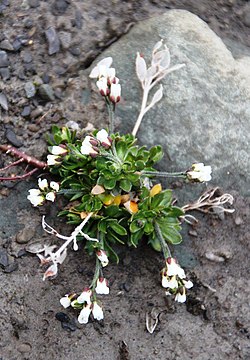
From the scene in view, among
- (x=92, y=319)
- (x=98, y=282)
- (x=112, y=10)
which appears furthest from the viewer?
(x=112, y=10)

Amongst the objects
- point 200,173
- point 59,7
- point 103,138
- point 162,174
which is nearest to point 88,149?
point 103,138

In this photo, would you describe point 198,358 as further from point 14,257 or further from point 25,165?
point 25,165

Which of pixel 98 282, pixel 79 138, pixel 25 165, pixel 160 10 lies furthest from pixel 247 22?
pixel 98 282

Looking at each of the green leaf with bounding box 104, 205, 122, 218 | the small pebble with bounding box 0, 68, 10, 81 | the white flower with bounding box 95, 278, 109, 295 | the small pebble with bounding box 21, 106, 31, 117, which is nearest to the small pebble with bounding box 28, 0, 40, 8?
the small pebble with bounding box 0, 68, 10, 81

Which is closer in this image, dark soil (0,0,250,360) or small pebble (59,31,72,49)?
dark soil (0,0,250,360)

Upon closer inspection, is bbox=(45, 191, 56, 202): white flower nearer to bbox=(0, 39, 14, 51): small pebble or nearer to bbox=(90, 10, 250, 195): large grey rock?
bbox=(90, 10, 250, 195): large grey rock
